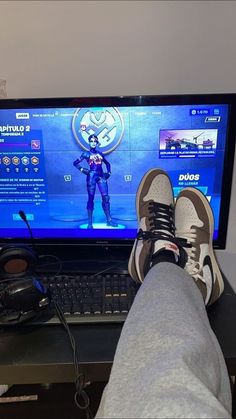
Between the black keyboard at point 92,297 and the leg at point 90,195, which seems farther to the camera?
the leg at point 90,195

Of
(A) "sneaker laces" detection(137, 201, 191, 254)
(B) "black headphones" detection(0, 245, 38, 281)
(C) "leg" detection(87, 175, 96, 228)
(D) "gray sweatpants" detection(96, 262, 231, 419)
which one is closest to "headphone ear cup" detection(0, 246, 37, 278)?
(B) "black headphones" detection(0, 245, 38, 281)

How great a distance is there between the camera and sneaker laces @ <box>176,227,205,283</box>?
0.87 m

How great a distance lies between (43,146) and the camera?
3.16 ft

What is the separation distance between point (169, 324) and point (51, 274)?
48 centimetres

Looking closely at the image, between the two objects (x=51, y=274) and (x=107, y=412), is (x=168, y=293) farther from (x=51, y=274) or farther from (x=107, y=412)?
(x=51, y=274)

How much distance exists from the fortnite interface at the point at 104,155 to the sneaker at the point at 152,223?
0.09 feet

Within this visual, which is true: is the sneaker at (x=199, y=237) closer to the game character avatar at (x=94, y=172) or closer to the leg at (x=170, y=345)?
the leg at (x=170, y=345)

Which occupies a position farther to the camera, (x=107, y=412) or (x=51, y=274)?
(x=51, y=274)

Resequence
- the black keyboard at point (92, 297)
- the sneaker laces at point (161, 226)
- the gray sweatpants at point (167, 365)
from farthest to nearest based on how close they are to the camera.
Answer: the sneaker laces at point (161, 226) < the black keyboard at point (92, 297) < the gray sweatpants at point (167, 365)

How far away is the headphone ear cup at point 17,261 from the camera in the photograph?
3.21 feet

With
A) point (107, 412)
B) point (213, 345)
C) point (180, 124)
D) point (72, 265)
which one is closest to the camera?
point (107, 412)

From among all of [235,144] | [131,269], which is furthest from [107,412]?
[235,144]

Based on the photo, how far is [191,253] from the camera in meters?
0.90

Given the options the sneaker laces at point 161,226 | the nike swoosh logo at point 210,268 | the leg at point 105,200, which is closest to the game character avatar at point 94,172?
the leg at point 105,200
